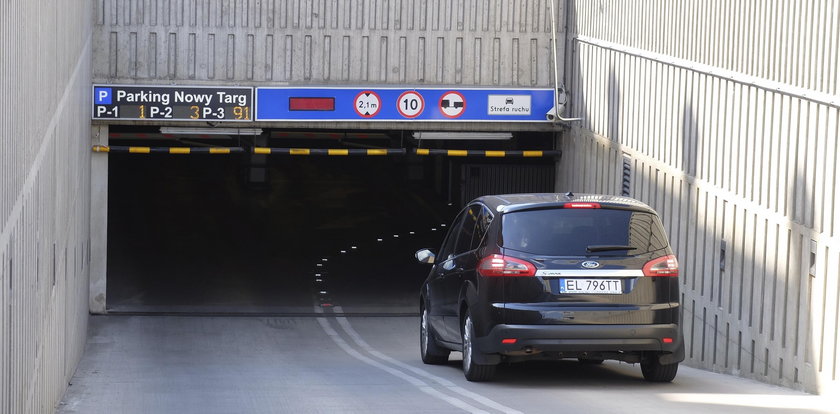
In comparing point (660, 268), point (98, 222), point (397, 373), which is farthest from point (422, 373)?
point (98, 222)

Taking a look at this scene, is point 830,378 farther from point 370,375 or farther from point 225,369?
point 225,369

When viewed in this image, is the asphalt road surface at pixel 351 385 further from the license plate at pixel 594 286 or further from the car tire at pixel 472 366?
the license plate at pixel 594 286

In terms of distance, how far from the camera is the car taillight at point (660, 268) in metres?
10.3

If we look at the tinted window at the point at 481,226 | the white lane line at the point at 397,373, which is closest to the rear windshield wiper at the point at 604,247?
the tinted window at the point at 481,226

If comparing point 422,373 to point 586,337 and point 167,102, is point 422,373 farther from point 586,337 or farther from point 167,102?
point 167,102

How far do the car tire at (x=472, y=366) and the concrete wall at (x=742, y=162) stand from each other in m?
2.64

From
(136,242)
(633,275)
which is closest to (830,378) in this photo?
(633,275)

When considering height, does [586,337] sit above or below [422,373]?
above

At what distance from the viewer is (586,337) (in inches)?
401

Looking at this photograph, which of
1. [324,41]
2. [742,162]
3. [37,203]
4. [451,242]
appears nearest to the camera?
[37,203]

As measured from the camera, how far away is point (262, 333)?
19516mm

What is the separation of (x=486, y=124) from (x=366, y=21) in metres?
2.65

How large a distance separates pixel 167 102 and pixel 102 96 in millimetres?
1017

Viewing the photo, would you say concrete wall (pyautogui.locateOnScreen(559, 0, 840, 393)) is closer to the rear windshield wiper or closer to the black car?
the black car
